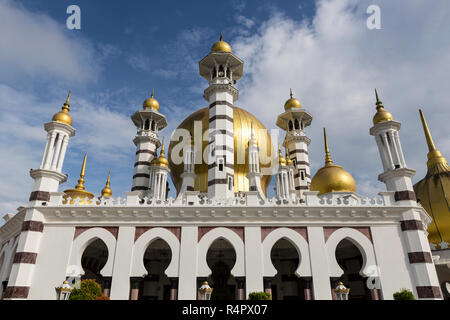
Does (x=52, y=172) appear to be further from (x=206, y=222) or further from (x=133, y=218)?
(x=206, y=222)

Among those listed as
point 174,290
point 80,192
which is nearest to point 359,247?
point 174,290

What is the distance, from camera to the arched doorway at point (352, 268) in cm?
1939

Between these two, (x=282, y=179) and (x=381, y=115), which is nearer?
(x=381, y=115)

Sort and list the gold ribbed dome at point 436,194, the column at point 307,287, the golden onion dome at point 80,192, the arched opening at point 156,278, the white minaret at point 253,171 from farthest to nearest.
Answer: the gold ribbed dome at point 436,194, the white minaret at point 253,171, the golden onion dome at point 80,192, the arched opening at point 156,278, the column at point 307,287

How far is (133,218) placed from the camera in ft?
54.0

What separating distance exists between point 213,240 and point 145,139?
64.3ft

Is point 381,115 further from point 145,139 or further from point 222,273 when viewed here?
point 145,139

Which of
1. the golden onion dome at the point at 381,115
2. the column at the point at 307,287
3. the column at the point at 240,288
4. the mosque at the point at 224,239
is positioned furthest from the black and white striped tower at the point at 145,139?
the golden onion dome at the point at 381,115

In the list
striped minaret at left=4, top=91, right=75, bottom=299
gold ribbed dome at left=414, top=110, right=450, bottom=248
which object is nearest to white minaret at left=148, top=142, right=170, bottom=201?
striped minaret at left=4, top=91, right=75, bottom=299

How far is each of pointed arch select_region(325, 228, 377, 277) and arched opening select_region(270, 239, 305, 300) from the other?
4.44 m

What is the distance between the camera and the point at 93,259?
20.9 meters

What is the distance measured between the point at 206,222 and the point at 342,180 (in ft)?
44.3

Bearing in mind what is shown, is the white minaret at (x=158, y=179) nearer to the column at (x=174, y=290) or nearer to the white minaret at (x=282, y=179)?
the white minaret at (x=282, y=179)

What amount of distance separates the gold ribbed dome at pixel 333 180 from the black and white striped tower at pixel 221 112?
7523mm
